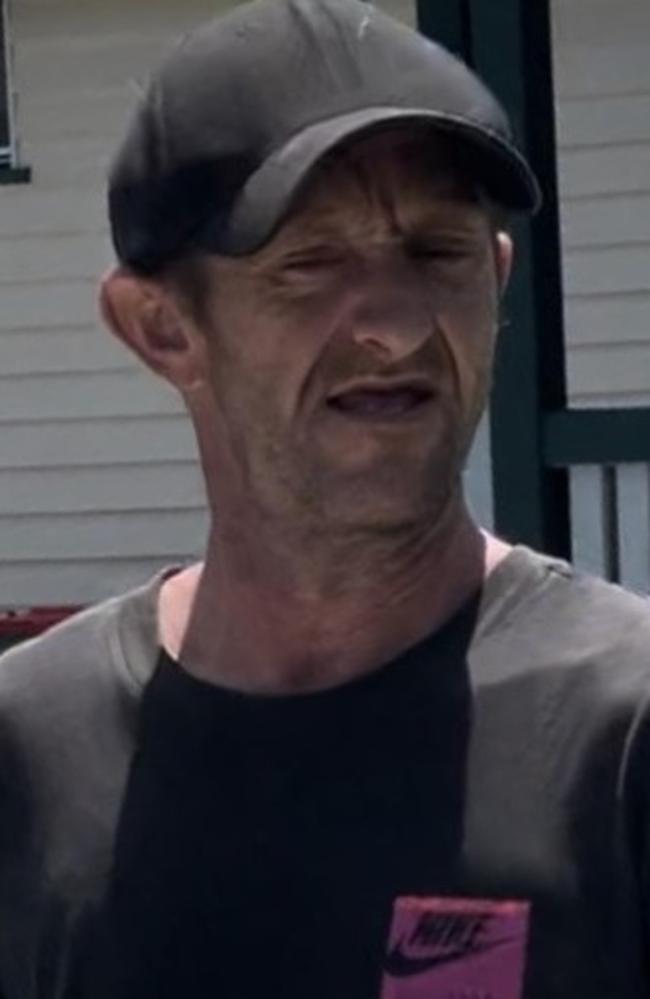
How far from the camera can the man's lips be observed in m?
1.94

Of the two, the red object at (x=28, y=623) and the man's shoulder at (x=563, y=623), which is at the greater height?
the man's shoulder at (x=563, y=623)

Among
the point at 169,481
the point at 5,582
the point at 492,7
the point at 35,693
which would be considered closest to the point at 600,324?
the point at 169,481

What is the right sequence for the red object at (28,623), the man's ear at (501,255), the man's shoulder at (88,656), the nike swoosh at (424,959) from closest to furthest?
the nike swoosh at (424,959), the man's ear at (501,255), the man's shoulder at (88,656), the red object at (28,623)

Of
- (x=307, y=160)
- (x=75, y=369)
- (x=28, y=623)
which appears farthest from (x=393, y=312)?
(x=75, y=369)

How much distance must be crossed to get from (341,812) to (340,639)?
0.46 ft

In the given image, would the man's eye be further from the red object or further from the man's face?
the red object

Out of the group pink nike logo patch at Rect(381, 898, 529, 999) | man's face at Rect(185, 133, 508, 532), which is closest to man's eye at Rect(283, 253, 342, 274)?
man's face at Rect(185, 133, 508, 532)

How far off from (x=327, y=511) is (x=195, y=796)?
9.2 inches

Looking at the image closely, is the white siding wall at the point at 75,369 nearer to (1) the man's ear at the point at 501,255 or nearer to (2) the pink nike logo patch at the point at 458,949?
(1) the man's ear at the point at 501,255

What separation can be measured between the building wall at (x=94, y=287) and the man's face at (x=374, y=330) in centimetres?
674

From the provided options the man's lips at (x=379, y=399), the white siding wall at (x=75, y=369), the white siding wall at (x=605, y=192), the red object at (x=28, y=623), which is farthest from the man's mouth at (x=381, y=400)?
the white siding wall at (x=75, y=369)

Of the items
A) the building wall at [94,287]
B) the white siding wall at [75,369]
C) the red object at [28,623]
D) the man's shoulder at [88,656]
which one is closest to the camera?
the man's shoulder at [88,656]

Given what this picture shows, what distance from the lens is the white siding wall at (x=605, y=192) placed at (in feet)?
28.2

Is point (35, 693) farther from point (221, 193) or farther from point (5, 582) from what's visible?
point (5, 582)
